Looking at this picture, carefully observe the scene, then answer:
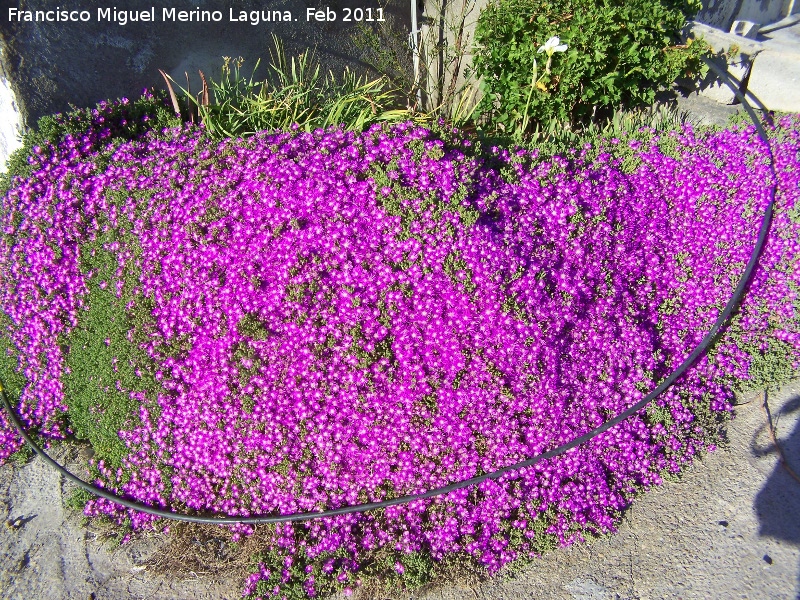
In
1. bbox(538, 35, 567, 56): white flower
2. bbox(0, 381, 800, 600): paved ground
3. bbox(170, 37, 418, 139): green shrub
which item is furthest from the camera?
bbox(170, 37, 418, 139): green shrub

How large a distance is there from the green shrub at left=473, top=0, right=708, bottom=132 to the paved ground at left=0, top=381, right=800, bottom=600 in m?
2.56

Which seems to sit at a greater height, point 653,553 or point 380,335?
point 380,335

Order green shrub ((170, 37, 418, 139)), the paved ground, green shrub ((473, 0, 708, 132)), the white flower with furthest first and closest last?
green shrub ((170, 37, 418, 139)), green shrub ((473, 0, 708, 132)), the white flower, the paved ground

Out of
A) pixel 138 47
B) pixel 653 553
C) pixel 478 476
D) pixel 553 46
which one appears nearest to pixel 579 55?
pixel 553 46

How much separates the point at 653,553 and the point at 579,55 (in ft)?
10.9

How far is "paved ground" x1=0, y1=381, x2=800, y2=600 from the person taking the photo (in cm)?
280

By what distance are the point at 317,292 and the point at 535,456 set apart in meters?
1.44

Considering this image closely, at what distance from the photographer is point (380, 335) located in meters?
2.88

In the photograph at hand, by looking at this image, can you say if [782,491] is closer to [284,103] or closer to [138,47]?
[284,103]

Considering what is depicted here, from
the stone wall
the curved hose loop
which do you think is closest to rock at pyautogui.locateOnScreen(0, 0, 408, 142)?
the stone wall

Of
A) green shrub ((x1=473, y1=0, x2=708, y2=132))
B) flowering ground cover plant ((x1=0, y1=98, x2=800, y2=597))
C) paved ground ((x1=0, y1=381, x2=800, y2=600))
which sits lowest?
paved ground ((x1=0, y1=381, x2=800, y2=600))

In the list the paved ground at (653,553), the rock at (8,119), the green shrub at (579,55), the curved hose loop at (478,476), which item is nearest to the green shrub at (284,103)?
the green shrub at (579,55)

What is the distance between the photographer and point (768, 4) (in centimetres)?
570

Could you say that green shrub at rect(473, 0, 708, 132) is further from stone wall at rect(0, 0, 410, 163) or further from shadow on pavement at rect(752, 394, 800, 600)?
shadow on pavement at rect(752, 394, 800, 600)
